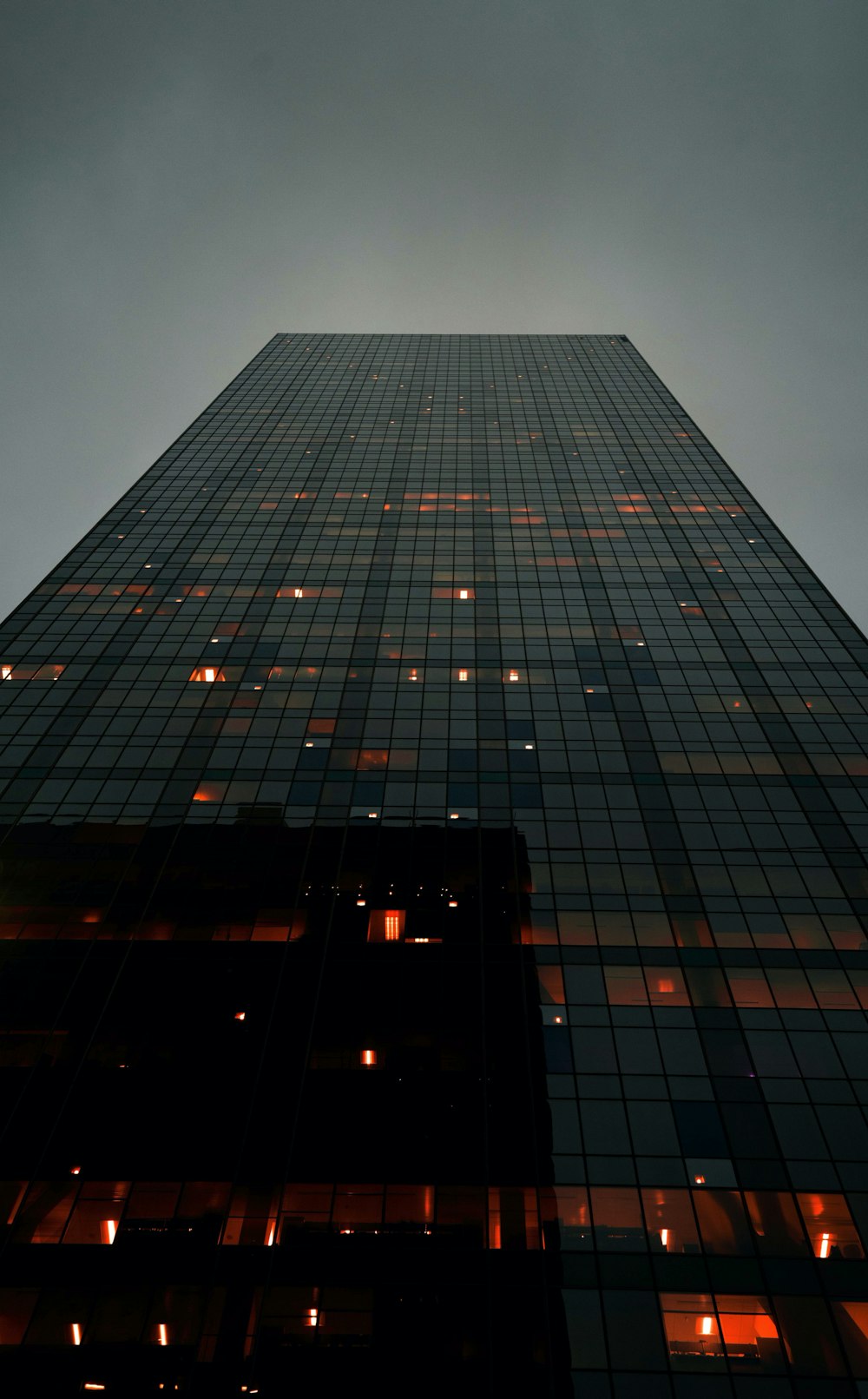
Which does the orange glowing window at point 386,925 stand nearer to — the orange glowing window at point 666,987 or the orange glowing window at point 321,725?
the orange glowing window at point 666,987

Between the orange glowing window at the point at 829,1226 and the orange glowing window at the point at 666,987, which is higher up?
the orange glowing window at the point at 666,987

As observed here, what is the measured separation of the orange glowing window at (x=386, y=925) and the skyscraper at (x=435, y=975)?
12 cm

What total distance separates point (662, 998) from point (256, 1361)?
1792 centimetres

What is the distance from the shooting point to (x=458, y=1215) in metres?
25.1

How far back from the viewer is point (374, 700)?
4662cm

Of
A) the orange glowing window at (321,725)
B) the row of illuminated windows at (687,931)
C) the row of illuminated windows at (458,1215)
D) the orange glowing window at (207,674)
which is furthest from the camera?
the orange glowing window at (207,674)

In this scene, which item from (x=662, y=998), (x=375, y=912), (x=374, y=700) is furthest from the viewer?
(x=374, y=700)

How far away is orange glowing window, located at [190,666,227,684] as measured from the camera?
48250 mm

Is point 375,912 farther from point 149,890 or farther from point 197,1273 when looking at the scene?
point 197,1273

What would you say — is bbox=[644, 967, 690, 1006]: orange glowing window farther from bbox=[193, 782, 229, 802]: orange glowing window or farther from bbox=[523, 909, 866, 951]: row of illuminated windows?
bbox=[193, 782, 229, 802]: orange glowing window

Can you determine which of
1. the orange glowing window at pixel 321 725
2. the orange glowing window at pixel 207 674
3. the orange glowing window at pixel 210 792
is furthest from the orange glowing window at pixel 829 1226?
the orange glowing window at pixel 207 674

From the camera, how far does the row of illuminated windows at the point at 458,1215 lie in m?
24.4

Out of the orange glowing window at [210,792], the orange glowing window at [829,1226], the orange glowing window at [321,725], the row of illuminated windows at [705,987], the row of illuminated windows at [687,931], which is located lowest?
the orange glowing window at [829,1226]

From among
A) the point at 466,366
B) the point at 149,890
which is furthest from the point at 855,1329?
the point at 466,366
